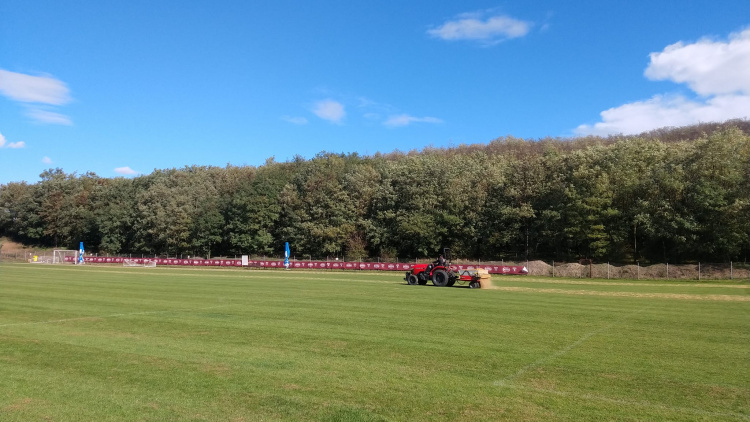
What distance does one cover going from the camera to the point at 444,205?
67688 mm

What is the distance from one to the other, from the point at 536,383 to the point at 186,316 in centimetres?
1089

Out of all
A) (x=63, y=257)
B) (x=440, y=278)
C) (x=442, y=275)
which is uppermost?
(x=442, y=275)

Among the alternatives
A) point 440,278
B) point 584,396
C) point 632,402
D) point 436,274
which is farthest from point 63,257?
point 632,402

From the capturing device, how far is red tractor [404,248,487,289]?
28734 millimetres

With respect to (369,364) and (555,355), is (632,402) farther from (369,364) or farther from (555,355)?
(369,364)

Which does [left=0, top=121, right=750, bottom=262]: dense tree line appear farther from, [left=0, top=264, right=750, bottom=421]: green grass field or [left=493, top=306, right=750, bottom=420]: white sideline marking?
[left=493, top=306, right=750, bottom=420]: white sideline marking

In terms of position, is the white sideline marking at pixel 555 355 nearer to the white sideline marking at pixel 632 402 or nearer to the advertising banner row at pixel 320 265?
the white sideline marking at pixel 632 402

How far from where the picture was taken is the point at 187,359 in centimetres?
924

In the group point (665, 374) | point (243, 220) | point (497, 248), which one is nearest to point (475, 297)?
point (665, 374)

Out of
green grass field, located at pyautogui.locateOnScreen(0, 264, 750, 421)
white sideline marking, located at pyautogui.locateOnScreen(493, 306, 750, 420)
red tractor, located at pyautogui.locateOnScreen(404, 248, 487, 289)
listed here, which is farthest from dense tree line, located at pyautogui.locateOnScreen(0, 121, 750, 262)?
white sideline marking, located at pyautogui.locateOnScreen(493, 306, 750, 420)

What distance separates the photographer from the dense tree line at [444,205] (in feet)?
161

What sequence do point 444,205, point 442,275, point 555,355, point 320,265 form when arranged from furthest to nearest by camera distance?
→ point 444,205 → point 320,265 → point 442,275 → point 555,355

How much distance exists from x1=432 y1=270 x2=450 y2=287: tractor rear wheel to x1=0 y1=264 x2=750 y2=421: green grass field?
12.2 meters

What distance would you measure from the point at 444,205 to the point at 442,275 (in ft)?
128
